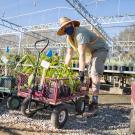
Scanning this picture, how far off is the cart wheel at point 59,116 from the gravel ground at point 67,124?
0.27ft

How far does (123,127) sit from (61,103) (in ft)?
3.45

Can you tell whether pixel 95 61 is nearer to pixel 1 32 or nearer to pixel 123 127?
pixel 123 127

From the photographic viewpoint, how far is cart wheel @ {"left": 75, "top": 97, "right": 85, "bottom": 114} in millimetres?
5469

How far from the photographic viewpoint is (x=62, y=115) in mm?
4594

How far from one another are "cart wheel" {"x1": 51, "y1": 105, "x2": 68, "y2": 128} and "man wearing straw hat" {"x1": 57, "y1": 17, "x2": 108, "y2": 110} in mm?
647

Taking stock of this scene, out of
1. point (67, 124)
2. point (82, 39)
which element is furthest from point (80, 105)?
point (82, 39)

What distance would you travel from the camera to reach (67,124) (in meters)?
4.82

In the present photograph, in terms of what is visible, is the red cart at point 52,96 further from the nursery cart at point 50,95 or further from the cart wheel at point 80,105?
the cart wheel at point 80,105

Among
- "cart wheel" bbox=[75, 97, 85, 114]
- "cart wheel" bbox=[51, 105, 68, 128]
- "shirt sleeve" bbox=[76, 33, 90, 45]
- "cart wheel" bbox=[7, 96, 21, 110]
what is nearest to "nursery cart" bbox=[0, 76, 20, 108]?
"cart wheel" bbox=[7, 96, 21, 110]

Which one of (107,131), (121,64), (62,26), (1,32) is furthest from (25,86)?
(1,32)

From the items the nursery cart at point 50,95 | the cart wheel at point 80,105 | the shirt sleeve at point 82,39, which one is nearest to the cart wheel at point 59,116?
the nursery cart at point 50,95

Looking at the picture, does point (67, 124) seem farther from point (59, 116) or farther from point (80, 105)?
point (80, 105)

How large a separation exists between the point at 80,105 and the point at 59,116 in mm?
1045

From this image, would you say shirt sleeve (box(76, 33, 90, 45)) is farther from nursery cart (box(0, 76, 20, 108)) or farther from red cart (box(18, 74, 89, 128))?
nursery cart (box(0, 76, 20, 108))
